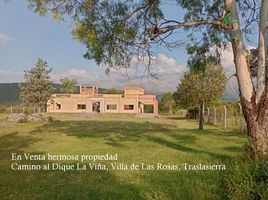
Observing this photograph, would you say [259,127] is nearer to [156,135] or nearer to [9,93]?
[156,135]

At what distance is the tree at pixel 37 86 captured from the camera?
50188mm

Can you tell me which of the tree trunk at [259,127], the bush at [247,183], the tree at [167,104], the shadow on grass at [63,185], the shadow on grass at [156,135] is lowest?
the shadow on grass at [63,185]

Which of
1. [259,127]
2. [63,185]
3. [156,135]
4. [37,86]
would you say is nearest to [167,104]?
[37,86]

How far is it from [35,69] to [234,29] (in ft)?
150

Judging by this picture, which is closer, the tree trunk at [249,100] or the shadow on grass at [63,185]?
the shadow on grass at [63,185]

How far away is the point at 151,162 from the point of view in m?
9.87

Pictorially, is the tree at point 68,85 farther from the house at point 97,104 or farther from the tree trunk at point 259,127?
the tree trunk at point 259,127

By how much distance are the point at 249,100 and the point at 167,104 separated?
68225 millimetres

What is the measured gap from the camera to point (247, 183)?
5676 millimetres

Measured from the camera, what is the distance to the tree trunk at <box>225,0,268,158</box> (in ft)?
26.5

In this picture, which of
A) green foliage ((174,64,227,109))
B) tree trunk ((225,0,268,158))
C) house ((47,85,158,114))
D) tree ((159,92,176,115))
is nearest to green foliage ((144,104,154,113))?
house ((47,85,158,114))

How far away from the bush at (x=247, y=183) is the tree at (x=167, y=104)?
68.4 meters

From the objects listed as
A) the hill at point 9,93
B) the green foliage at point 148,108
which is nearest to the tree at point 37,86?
the green foliage at point 148,108

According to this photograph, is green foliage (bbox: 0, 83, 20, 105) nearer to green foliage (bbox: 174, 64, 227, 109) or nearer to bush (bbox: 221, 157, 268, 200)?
green foliage (bbox: 174, 64, 227, 109)
